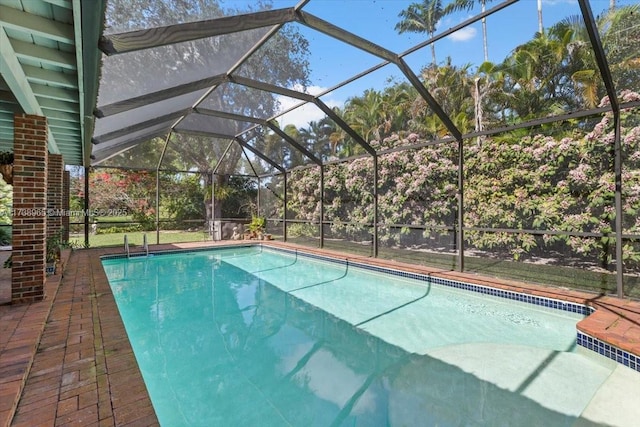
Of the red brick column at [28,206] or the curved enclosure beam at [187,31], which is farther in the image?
the red brick column at [28,206]

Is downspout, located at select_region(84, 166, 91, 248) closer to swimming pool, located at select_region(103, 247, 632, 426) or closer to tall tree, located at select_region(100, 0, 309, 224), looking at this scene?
tall tree, located at select_region(100, 0, 309, 224)

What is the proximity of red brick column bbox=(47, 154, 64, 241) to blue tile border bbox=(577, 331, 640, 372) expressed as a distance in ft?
26.2

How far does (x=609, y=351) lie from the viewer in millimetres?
3049

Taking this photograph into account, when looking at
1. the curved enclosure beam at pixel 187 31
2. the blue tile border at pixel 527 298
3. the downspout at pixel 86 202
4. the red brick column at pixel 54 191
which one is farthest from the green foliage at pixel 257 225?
the curved enclosure beam at pixel 187 31

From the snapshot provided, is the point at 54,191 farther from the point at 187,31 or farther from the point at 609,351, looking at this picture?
the point at 609,351

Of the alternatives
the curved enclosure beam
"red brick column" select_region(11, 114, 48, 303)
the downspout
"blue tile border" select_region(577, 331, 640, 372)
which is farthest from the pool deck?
the downspout

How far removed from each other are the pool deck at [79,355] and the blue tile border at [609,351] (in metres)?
0.07

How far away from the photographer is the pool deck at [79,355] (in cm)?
183

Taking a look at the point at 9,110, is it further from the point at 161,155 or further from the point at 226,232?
the point at 226,232

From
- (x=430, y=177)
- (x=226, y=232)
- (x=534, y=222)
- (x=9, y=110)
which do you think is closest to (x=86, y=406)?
(x=9, y=110)

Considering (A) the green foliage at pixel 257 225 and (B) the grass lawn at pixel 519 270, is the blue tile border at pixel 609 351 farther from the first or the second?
(A) the green foliage at pixel 257 225

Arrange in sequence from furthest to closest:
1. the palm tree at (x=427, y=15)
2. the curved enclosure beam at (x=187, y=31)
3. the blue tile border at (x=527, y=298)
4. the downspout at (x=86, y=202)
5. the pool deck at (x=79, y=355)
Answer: the palm tree at (x=427, y=15)
the downspout at (x=86, y=202)
the blue tile border at (x=527, y=298)
the curved enclosure beam at (x=187, y=31)
the pool deck at (x=79, y=355)

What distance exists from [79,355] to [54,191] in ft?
15.4

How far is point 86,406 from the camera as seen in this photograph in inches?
74.6
